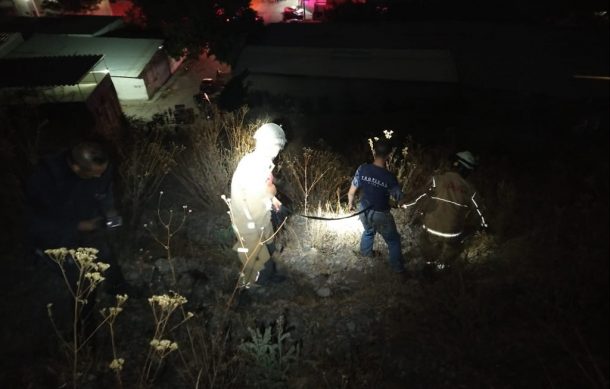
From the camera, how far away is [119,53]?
20.1 metres

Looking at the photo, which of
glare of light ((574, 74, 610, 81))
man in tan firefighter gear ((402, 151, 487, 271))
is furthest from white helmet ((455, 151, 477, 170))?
glare of light ((574, 74, 610, 81))

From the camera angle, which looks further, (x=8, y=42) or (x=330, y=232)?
(x=8, y=42)

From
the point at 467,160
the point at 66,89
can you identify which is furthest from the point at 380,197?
the point at 66,89

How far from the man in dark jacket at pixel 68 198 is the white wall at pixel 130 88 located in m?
18.6

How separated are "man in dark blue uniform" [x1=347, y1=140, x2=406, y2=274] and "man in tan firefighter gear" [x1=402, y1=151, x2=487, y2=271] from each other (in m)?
0.39

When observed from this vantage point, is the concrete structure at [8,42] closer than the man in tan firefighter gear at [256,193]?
No

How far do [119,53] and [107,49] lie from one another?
65 cm

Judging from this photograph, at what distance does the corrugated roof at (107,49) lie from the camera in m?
19.0

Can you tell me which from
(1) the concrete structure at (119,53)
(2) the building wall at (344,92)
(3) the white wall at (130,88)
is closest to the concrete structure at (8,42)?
(1) the concrete structure at (119,53)

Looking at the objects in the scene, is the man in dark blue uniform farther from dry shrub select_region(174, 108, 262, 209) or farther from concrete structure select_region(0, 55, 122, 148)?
concrete structure select_region(0, 55, 122, 148)

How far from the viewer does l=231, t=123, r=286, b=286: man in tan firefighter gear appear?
365cm

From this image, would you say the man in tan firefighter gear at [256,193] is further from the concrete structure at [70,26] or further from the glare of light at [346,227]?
the concrete structure at [70,26]

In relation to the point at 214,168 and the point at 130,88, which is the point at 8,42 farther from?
the point at 214,168

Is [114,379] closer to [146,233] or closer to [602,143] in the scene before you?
[146,233]
